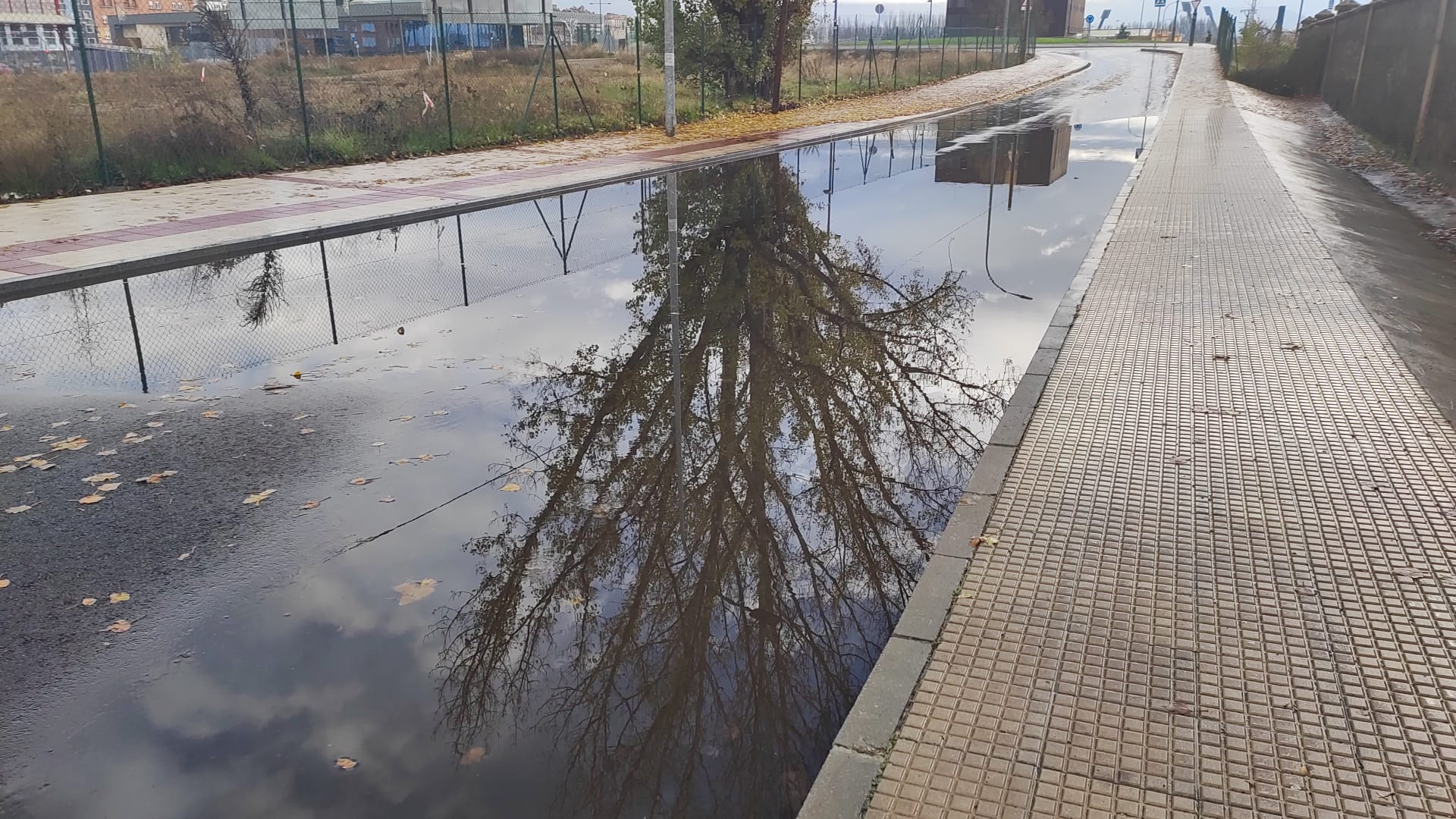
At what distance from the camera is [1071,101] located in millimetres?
37875

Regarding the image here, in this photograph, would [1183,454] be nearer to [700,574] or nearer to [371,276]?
[700,574]

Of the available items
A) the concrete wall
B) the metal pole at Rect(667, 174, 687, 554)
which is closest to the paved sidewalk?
the metal pole at Rect(667, 174, 687, 554)

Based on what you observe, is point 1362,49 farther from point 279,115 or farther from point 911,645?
point 911,645

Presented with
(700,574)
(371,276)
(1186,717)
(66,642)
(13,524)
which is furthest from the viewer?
(371,276)

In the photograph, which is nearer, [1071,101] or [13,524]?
[13,524]

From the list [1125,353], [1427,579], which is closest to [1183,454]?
[1427,579]

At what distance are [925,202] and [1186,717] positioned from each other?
1372 cm

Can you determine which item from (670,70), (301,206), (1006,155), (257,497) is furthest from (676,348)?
(670,70)

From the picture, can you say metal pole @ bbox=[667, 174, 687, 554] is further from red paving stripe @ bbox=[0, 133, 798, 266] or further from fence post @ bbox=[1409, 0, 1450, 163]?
fence post @ bbox=[1409, 0, 1450, 163]

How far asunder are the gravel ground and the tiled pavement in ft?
26.8

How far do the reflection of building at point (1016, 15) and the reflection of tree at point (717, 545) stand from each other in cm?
6995

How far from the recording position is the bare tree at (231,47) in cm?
1989

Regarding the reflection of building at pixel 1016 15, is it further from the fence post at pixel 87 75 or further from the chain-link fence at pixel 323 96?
the fence post at pixel 87 75

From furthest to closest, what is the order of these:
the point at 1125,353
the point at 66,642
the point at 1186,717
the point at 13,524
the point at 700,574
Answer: the point at 1125,353
the point at 13,524
the point at 700,574
the point at 66,642
the point at 1186,717
